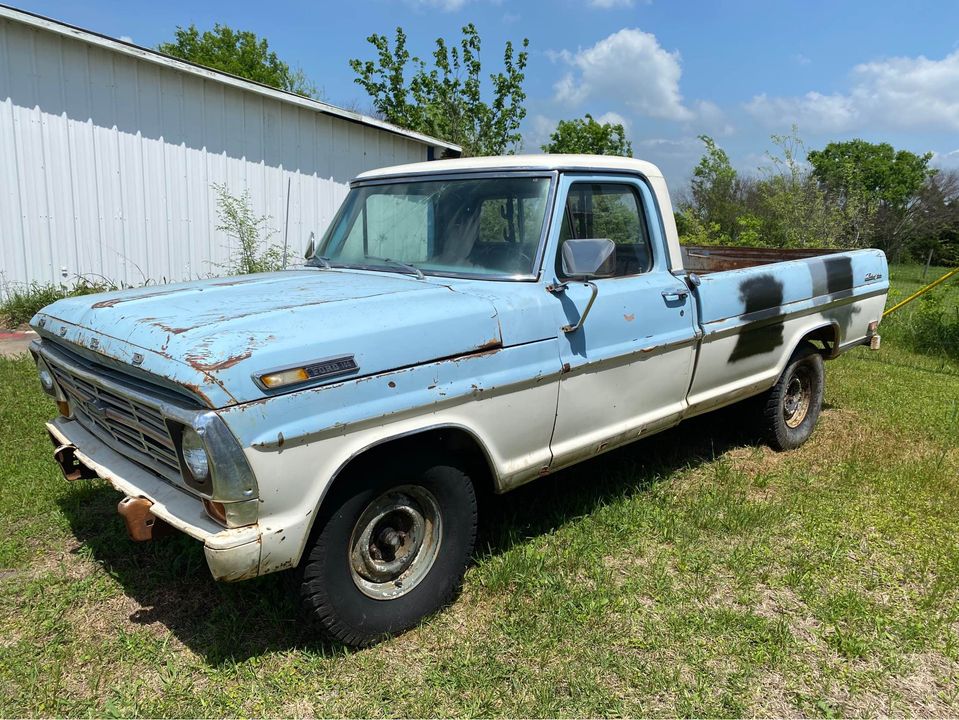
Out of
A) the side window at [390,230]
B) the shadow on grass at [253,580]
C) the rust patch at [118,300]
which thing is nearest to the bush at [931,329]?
the shadow on grass at [253,580]

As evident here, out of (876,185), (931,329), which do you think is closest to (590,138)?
(931,329)

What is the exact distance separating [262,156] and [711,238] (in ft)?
Answer: 32.1

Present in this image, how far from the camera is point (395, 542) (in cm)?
296

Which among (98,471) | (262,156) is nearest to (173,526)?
(98,471)

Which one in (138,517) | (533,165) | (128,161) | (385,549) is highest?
(533,165)

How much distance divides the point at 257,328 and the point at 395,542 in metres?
1.06

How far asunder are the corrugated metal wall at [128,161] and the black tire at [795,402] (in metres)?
7.66

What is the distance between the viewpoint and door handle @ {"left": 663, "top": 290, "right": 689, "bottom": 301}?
12.5ft

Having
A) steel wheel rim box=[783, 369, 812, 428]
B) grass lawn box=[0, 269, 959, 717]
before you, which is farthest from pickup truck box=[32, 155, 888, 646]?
steel wheel rim box=[783, 369, 812, 428]

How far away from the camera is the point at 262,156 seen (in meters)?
10.1

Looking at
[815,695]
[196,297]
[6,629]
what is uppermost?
[196,297]

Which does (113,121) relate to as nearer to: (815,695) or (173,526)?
(173,526)

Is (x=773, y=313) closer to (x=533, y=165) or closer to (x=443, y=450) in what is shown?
(x=533, y=165)

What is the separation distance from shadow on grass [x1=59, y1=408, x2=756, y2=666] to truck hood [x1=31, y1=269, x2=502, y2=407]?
A: 1.00 metres
